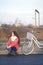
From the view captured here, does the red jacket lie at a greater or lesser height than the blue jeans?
greater

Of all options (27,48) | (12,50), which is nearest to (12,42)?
(12,50)

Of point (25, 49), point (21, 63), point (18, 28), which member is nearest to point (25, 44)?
point (25, 49)

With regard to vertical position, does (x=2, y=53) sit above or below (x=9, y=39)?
below

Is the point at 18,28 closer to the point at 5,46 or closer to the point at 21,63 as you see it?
the point at 5,46

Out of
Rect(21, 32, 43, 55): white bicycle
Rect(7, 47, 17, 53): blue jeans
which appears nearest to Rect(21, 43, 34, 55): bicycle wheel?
Rect(21, 32, 43, 55): white bicycle

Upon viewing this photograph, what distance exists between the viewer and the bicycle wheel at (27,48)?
389cm

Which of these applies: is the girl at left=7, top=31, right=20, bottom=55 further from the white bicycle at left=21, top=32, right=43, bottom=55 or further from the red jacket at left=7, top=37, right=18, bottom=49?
the white bicycle at left=21, top=32, right=43, bottom=55

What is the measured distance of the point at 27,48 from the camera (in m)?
3.93

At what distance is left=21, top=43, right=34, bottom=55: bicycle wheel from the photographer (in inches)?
153

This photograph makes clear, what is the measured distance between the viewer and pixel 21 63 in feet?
9.82

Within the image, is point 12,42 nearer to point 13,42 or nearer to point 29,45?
point 13,42

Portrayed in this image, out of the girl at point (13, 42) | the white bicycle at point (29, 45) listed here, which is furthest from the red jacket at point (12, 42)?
the white bicycle at point (29, 45)

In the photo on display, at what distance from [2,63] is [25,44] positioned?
99 centimetres

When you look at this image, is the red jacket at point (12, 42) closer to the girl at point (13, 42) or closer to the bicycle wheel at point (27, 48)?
the girl at point (13, 42)
